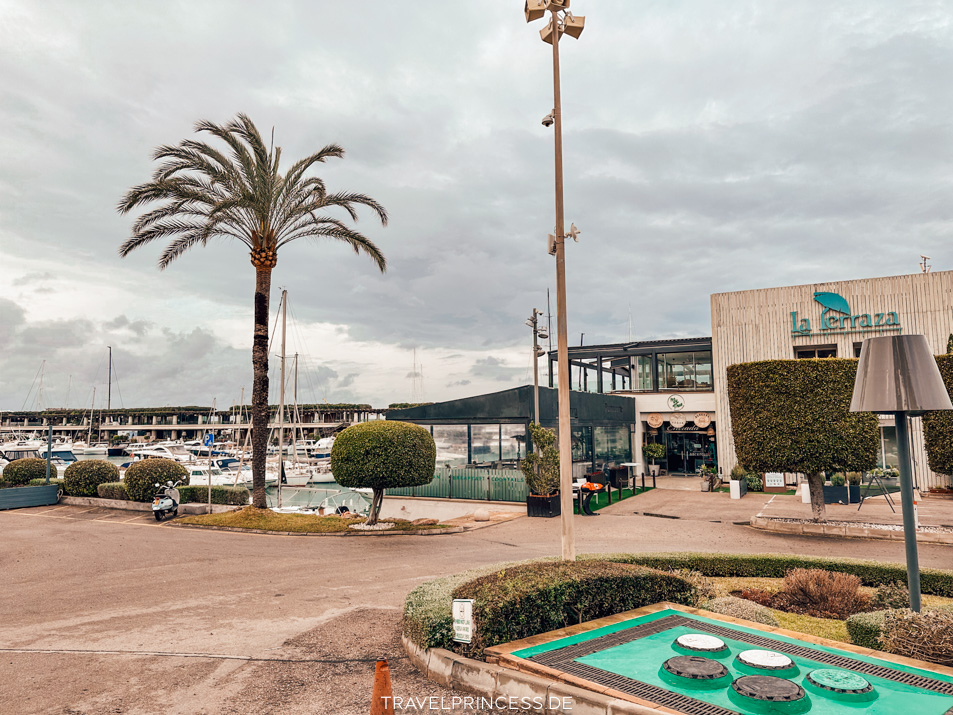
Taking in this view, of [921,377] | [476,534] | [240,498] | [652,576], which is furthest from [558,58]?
[240,498]

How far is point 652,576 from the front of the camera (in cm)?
924

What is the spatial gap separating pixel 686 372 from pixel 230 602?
109 feet

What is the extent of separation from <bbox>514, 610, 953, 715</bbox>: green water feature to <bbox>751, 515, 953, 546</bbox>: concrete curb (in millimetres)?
12477

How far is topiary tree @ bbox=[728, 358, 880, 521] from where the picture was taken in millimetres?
18078

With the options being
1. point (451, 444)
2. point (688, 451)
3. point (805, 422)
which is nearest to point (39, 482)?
point (451, 444)

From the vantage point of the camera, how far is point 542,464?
73.4 ft

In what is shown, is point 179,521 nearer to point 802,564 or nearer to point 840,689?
point 802,564

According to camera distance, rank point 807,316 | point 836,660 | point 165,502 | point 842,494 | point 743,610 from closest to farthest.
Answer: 1. point 836,660
2. point 743,610
3. point 165,502
4. point 842,494
5. point 807,316

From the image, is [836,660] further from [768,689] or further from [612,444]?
[612,444]

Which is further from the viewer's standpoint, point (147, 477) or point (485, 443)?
point (485, 443)

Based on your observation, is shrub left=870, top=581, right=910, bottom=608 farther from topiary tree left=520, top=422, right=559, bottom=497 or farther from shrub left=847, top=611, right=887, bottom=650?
topiary tree left=520, top=422, right=559, bottom=497

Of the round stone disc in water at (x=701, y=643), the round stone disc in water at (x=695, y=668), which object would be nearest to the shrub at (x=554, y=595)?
the round stone disc in water at (x=701, y=643)

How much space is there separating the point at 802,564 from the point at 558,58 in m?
11.4

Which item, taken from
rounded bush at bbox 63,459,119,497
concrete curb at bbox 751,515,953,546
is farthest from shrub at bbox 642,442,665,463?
rounded bush at bbox 63,459,119,497
